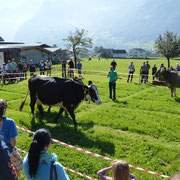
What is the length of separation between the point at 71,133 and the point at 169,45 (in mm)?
29927

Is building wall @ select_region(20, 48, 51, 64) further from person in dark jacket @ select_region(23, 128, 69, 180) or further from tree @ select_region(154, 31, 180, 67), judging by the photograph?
person in dark jacket @ select_region(23, 128, 69, 180)

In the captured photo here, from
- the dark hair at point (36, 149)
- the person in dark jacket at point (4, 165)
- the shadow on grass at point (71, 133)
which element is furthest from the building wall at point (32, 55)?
the dark hair at point (36, 149)

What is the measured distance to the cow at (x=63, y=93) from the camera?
778cm

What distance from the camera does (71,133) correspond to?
7.01 m

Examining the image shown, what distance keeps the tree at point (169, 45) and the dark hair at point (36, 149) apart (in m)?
33.3

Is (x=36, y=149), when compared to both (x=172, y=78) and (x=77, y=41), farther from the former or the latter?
(x=77, y=41)

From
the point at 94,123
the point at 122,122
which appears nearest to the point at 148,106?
the point at 122,122

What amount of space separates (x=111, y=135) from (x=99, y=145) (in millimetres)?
848

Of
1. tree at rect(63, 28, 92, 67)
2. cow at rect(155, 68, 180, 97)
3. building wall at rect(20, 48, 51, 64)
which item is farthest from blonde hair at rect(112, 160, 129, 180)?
tree at rect(63, 28, 92, 67)

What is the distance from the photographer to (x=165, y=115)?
8844 millimetres

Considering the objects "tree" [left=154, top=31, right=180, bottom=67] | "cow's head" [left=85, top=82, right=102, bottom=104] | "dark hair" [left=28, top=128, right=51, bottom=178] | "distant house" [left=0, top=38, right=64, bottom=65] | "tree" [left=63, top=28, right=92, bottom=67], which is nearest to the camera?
"dark hair" [left=28, top=128, right=51, bottom=178]

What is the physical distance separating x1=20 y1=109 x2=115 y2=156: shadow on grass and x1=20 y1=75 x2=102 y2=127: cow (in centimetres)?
39

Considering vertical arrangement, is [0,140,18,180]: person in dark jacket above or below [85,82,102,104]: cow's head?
below

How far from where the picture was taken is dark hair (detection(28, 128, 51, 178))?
8.06 ft
